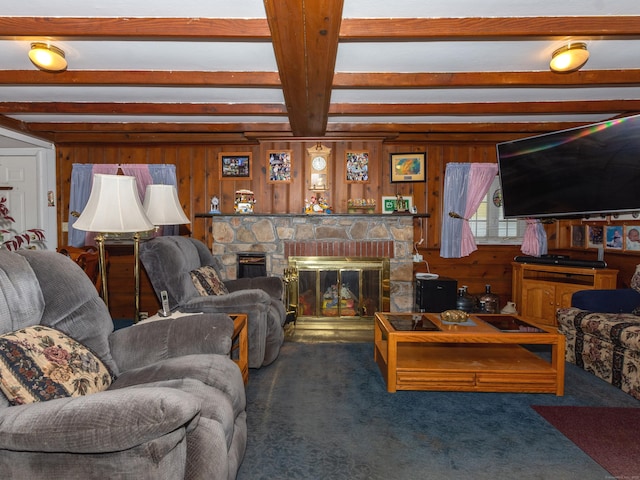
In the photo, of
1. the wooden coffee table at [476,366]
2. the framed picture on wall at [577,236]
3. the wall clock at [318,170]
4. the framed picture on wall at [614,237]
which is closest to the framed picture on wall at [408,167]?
the wall clock at [318,170]

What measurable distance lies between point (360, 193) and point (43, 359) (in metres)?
3.92

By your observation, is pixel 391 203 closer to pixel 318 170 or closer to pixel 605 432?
pixel 318 170

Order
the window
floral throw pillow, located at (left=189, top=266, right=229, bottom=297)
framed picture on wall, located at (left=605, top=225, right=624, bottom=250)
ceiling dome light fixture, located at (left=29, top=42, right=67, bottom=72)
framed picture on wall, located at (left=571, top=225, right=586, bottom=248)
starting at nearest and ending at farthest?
ceiling dome light fixture, located at (left=29, top=42, right=67, bottom=72) → floral throw pillow, located at (left=189, top=266, right=229, bottom=297) → framed picture on wall, located at (left=605, top=225, right=624, bottom=250) → framed picture on wall, located at (left=571, top=225, right=586, bottom=248) → the window

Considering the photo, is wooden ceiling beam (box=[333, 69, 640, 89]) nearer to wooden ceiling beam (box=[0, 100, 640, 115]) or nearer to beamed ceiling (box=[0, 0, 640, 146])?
beamed ceiling (box=[0, 0, 640, 146])

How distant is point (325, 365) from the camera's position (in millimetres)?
3023

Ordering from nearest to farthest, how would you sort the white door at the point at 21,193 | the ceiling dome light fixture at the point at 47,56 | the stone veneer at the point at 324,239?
1. the ceiling dome light fixture at the point at 47,56
2. the stone veneer at the point at 324,239
3. the white door at the point at 21,193

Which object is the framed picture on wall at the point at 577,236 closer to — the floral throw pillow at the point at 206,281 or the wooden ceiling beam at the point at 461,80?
the wooden ceiling beam at the point at 461,80

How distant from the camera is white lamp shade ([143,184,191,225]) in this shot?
2.80m

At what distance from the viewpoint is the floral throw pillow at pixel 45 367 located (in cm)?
118

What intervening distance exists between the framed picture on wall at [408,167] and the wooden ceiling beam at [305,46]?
178 cm

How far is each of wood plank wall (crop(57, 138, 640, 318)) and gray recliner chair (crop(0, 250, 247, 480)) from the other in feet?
10.2

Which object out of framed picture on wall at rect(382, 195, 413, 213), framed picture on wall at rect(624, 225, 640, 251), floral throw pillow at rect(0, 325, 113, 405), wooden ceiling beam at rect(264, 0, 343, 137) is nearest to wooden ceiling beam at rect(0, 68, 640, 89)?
wooden ceiling beam at rect(264, 0, 343, 137)

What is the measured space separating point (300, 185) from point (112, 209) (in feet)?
9.49

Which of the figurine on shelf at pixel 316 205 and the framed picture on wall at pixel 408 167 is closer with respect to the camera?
the figurine on shelf at pixel 316 205
